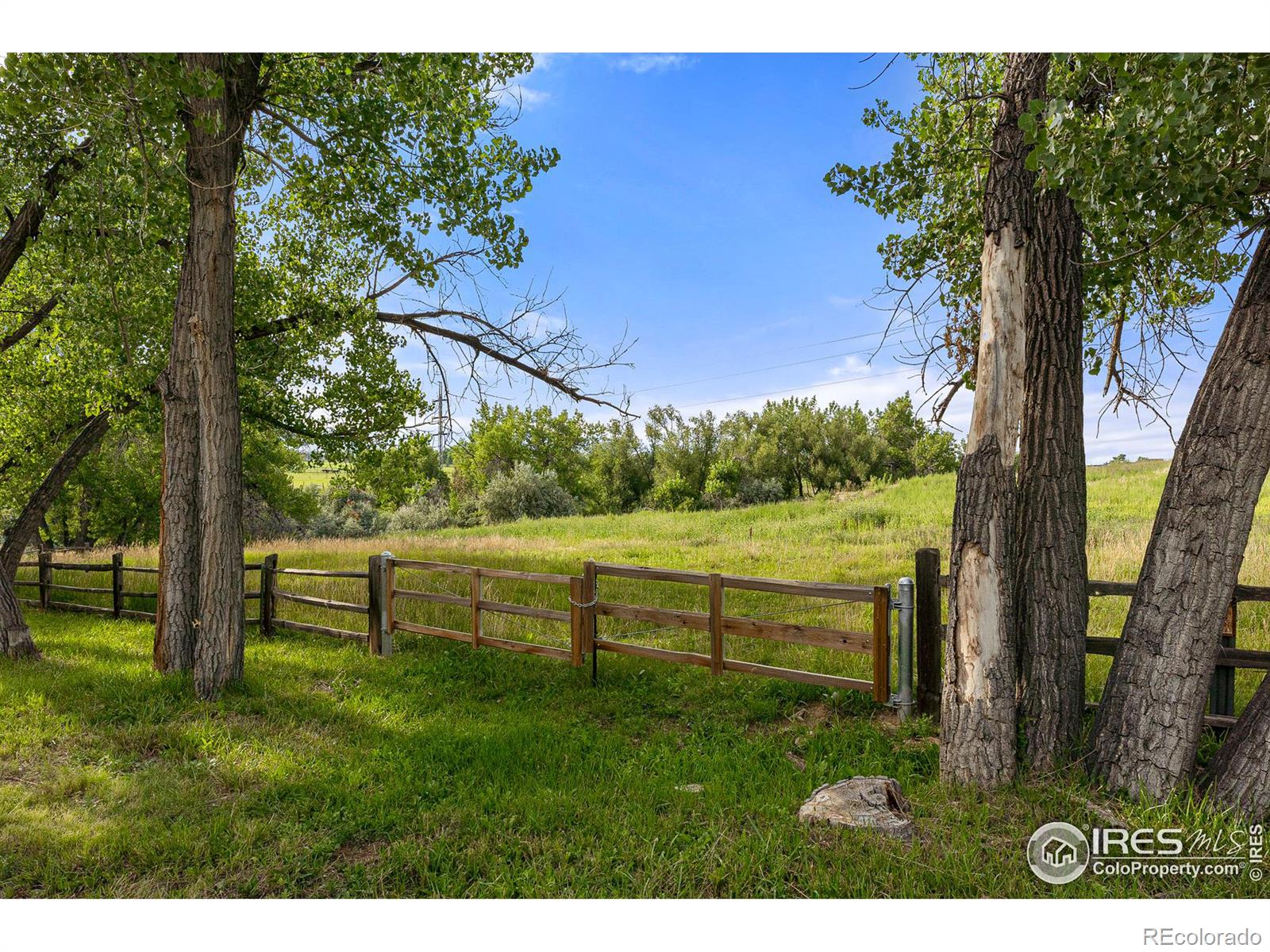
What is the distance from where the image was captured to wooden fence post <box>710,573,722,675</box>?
21.4 feet

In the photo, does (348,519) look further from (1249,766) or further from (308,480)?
(1249,766)

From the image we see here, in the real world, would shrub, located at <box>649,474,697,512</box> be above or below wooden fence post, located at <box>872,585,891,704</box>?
above

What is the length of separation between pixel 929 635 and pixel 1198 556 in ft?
7.13

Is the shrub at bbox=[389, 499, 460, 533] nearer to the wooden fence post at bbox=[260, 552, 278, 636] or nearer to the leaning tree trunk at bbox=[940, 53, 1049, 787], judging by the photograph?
the wooden fence post at bbox=[260, 552, 278, 636]

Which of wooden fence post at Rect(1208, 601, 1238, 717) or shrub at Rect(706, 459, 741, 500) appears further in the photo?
shrub at Rect(706, 459, 741, 500)

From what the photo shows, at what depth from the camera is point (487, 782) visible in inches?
195

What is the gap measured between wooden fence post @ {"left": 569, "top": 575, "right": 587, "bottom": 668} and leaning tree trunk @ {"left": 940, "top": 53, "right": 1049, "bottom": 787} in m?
3.73

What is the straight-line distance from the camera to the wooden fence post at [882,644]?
583cm

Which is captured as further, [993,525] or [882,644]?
[882,644]

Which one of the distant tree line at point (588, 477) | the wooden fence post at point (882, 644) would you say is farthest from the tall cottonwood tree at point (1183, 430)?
the distant tree line at point (588, 477)

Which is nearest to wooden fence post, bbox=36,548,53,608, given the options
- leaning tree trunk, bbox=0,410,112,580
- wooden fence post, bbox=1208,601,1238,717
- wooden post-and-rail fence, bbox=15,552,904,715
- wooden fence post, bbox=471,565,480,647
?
leaning tree trunk, bbox=0,410,112,580

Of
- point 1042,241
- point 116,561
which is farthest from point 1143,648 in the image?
point 116,561

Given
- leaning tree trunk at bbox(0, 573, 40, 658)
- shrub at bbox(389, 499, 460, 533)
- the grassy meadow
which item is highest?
shrub at bbox(389, 499, 460, 533)

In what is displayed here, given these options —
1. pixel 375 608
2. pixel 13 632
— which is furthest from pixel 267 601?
pixel 13 632
